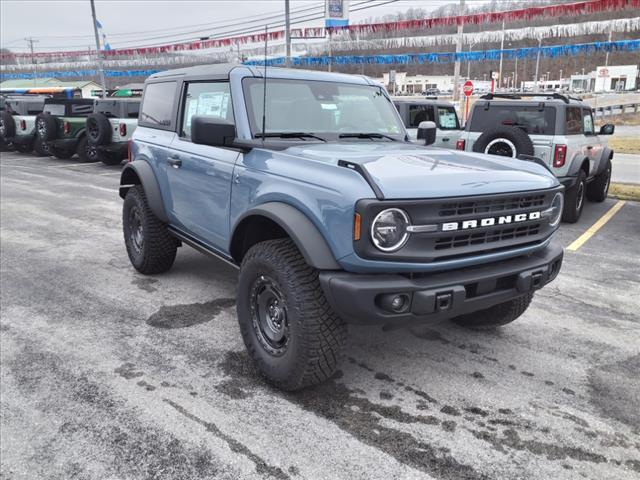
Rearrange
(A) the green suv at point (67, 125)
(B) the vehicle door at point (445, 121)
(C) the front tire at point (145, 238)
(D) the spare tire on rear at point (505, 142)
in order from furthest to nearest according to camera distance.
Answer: (A) the green suv at point (67, 125)
(B) the vehicle door at point (445, 121)
(D) the spare tire on rear at point (505, 142)
(C) the front tire at point (145, 238)

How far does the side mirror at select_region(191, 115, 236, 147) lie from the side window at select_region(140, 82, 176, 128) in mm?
1480

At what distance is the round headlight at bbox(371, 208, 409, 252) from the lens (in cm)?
267

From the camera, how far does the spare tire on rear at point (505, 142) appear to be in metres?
7.86

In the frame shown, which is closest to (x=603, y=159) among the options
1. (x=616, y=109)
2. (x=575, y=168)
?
(x=575, y=168)

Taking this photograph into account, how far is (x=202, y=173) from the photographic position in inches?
161

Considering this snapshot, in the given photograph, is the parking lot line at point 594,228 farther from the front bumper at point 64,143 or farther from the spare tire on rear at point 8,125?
the spare tire on rear at point 8,125

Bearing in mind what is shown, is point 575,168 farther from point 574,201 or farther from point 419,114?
point 419,114

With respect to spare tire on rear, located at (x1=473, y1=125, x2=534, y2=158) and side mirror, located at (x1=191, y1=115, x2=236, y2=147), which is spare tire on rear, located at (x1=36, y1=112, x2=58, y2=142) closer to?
spare tire on rear, located at (x1=473, y1=125, x2=534, y2=158)

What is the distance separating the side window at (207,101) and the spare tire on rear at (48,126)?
1341 cm

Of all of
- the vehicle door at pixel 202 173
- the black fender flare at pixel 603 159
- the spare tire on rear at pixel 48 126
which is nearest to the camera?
the vehicle door at pixel 202 173

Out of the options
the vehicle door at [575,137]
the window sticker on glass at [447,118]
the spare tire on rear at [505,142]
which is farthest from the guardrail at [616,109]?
the spare tire on rear at [505,142]

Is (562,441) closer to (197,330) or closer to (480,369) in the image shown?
(480,369)

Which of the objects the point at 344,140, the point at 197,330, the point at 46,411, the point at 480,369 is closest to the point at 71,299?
the point at 197,330

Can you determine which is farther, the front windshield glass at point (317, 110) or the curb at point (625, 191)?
the curb at point (625, 191)
